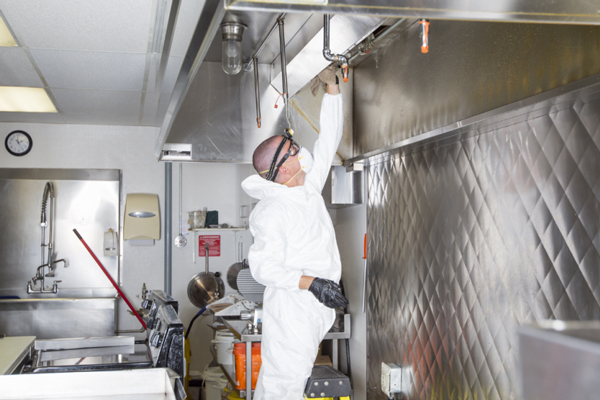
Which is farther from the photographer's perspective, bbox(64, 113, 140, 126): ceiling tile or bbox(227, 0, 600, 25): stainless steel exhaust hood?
bbox(64, 113, 140, 126): ceiling tile

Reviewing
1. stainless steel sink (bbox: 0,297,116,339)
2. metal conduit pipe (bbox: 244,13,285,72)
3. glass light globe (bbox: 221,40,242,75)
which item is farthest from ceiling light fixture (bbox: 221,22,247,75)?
stainless steel sink (bbox: 0,297,116,339)

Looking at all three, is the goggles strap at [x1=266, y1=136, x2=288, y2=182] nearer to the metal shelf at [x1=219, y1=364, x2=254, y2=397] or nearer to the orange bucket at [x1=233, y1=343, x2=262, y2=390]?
the orange bucket at [x1=233, y1=343, x2=262, y2=390]

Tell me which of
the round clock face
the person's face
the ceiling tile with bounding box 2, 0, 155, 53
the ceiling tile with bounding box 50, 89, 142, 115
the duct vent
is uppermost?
→ the ceiling tile with bounding box 50, 89, 142, 115

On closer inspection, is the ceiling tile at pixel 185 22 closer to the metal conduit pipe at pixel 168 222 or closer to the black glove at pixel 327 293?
the black glove at pixel 327 293

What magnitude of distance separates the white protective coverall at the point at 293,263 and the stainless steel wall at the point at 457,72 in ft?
1.79

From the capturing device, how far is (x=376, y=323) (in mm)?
2906

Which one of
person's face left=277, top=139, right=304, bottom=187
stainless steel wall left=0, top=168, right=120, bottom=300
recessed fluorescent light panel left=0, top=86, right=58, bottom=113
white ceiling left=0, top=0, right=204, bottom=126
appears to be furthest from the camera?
stainless steel wall left=0, top=168, right=120, bottom=300

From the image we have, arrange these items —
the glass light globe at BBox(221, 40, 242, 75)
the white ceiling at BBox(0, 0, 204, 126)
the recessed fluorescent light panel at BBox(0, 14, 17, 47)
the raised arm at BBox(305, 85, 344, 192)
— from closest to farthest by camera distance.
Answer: the glass light globe at BBox(221, 40, 242, 75) < the raised arm at BBox(305, 85, 344, 192) < the white ceiling at BBox(0, 0, 204, 126) < the recessed fluorescent light panel at BBox(0, 14, 17, 47)

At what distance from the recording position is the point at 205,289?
5082 millimetres

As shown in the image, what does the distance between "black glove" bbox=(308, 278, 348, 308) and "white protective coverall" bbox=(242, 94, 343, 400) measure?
0.24 feet

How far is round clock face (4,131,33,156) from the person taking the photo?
476 centimetres

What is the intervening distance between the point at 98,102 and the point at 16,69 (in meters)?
0.87

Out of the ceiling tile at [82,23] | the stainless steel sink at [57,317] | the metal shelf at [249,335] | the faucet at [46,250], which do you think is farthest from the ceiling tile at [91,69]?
the stainless steel sink at [57,317]

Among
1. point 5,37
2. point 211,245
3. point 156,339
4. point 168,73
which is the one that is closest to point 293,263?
point 156,339
